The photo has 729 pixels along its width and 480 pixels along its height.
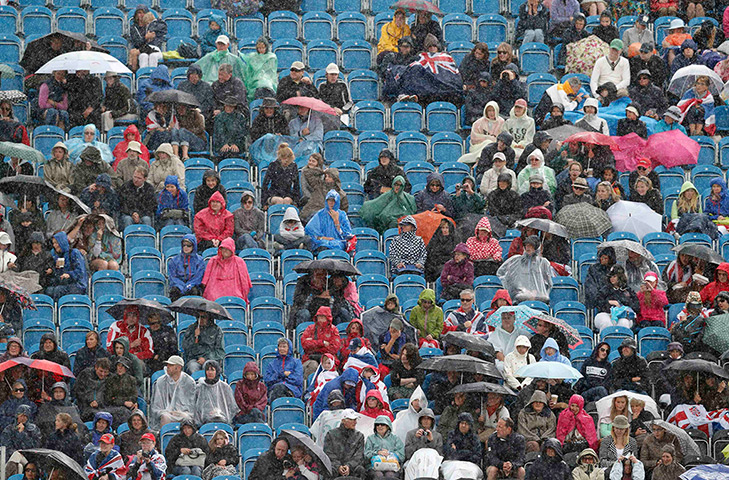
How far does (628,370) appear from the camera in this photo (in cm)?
2153

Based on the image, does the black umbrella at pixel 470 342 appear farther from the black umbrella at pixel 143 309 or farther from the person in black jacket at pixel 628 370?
the black umbrella at pixel 143 309

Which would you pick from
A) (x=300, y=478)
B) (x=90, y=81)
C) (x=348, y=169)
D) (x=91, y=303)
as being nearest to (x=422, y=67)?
(x=348, y=169)

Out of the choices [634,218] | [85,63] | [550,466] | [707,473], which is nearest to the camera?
[707,473]

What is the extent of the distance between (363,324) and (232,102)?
451 centimetres

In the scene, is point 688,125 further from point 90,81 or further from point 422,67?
point 90,81

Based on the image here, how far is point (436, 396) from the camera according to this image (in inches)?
836

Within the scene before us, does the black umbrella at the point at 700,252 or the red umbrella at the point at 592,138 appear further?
the red umbrella at the point at 592,138

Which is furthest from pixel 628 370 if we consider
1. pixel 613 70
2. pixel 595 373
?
pixel 613 70

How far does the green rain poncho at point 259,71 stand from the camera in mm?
26594

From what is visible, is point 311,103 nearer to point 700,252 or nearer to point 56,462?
point 700,252

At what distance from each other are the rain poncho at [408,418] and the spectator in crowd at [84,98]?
7117 mm

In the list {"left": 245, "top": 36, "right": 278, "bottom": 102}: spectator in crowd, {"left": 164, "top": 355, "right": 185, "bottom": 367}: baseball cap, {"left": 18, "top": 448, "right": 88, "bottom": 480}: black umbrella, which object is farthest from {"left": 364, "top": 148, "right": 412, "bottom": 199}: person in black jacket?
{"left": 18, "top": 448, "right": 88, "bottom": 480}: black umbrella

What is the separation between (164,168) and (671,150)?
6591 millimetres

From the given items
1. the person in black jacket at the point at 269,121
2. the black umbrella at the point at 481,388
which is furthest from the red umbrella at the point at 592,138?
the black umbrella at the point at 481,388
